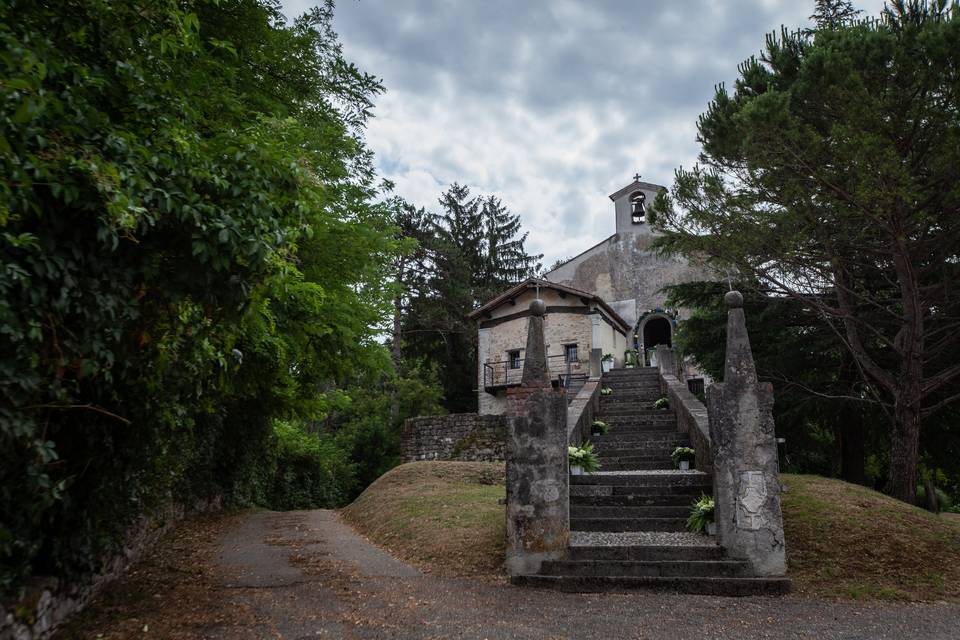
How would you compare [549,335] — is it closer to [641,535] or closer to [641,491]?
[641,491]

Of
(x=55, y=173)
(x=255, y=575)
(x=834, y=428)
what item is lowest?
(x=255, y=575)

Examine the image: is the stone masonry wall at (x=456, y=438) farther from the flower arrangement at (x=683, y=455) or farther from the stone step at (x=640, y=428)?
the flower arrangement at (x=683, y=455)

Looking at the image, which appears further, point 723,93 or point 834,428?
point 834,428

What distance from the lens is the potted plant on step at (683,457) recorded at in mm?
9492

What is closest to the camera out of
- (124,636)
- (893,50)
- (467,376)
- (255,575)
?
(124,636)

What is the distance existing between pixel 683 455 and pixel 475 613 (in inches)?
207

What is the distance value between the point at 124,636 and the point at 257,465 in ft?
40.0

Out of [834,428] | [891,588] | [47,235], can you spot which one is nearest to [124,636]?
[47,235]

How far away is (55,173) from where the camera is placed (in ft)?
10.8

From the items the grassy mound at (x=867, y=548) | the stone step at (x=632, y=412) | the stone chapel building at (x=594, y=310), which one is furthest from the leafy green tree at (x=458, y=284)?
the grassy mound at (x=867, y=548)

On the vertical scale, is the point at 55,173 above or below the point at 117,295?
above

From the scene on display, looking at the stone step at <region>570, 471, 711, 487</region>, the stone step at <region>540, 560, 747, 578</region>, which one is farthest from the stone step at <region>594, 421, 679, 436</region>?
the stone step at <region>540, 560, 747, 578</region>

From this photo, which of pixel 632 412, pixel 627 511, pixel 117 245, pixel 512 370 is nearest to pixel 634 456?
pixel 627 511

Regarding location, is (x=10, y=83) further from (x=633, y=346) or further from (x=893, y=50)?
(x=633, y=346)
